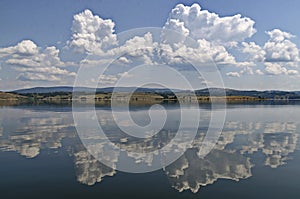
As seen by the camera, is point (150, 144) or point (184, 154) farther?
point (150, 144)

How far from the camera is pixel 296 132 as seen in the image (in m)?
28.2

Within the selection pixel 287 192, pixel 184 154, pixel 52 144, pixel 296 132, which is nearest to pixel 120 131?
pixel 52 144

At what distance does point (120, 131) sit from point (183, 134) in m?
5.92

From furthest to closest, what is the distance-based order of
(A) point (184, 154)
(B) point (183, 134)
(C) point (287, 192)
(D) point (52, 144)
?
(B) point (183, 134), (D) point (52, 144), (A) point (184, 154), (C) point (287, 192)

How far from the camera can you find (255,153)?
1923 cm

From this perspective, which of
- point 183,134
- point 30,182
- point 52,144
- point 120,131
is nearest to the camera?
point 30,182

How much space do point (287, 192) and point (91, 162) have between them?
31.6ft

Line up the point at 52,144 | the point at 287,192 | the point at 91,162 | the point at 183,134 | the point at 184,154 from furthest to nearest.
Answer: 1. the point at 183,134
2. the point at 52,144
3. the point at 184,154
4. the point at 91,162
5. the point at 287,192

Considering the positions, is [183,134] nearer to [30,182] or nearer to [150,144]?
[150,144]

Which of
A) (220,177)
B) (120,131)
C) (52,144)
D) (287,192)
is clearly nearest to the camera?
(287,192)

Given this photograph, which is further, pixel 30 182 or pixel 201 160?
pixel 201 160

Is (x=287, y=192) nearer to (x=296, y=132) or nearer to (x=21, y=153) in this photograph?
(x=21, y=153)

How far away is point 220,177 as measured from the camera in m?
14.4

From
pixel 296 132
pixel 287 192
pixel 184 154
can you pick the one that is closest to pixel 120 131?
pixel 184 154
